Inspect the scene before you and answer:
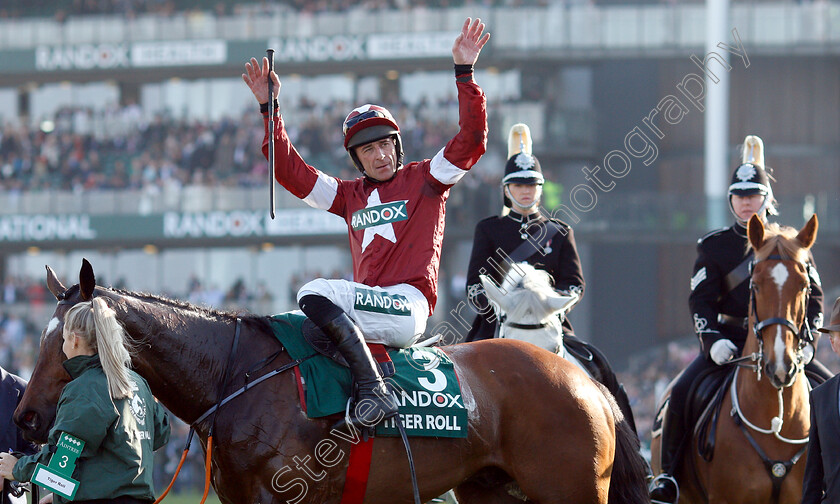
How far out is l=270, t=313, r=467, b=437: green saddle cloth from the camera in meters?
4.93

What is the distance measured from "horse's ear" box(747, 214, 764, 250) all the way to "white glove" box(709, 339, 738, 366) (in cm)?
76

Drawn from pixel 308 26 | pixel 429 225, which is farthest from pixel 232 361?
pixel 308 26

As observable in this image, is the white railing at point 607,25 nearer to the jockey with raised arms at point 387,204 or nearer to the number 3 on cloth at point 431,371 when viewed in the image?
the jockey with raised arms at point 387,204

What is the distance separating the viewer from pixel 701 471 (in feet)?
21.7

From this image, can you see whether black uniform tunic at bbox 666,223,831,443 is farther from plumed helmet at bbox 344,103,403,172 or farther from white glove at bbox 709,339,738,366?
plumed helmet at bbox 344,103,403,172

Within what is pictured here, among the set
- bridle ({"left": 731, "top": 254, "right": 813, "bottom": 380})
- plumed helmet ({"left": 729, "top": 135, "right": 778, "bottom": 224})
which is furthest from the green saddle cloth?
plumed helmet ({"left": 729, "top": 135, "right": 778, "bottom": 224})

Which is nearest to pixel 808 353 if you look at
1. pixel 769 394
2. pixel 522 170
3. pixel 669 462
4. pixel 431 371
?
pixel 769 394

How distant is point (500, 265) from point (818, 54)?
70.1 feet

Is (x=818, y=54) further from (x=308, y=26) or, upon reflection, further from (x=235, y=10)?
(x=235, y=10)

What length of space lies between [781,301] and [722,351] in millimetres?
831

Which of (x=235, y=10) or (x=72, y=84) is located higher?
(x=235, y=10)

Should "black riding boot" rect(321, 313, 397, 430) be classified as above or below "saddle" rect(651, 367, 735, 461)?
above

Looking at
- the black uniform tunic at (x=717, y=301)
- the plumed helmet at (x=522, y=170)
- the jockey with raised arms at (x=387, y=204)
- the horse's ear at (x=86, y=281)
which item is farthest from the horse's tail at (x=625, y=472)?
the horse's ear at (x=86, y=281)

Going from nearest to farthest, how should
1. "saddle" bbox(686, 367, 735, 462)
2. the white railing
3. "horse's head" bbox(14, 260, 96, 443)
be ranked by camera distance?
"horse's head" bbox(14, 260, 96, 443)
"saddle" bbox(686, 367, 735, 462)
the white railing
